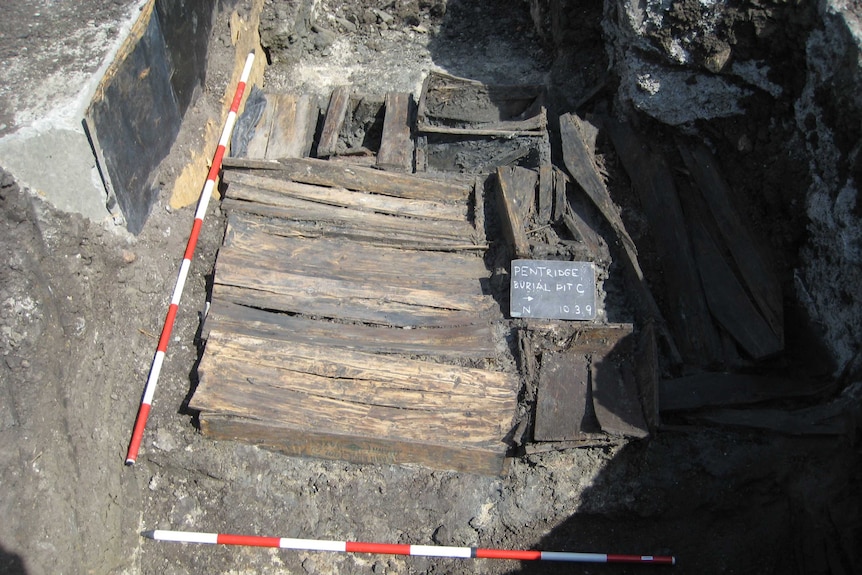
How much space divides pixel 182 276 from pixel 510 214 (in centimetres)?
238

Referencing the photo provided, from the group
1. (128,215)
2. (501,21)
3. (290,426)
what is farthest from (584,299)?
(501,21)

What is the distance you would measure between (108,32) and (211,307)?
1.89m

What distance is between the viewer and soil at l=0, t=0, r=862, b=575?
3.84 m

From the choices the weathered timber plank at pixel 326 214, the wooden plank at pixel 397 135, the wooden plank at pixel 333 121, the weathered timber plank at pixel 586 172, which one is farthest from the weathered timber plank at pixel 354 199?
the weathered timber plank at pixel 586 172

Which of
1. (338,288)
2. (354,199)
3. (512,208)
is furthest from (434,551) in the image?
(354,199)

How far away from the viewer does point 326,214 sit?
211 inches

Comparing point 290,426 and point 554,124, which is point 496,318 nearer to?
point 290,426

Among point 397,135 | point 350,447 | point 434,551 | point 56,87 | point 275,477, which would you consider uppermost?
point 56,87

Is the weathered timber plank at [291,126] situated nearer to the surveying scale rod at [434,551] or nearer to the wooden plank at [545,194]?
the wooden plank at [545,194]

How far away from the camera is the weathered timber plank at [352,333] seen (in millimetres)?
4734

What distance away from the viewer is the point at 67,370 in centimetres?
398

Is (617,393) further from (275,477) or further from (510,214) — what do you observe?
(275,477)

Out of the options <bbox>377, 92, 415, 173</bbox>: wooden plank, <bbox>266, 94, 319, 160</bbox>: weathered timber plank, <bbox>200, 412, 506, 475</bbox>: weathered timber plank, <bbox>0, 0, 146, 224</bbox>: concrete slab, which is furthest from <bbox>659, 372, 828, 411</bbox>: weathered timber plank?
<bbox>0, 0, 146, 224</bbox>: concrete slab

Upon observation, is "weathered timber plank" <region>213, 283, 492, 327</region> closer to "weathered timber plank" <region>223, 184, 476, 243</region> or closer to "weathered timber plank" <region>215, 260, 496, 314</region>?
"weathered timber plank" <region>215, 260, 496, 314</region>
